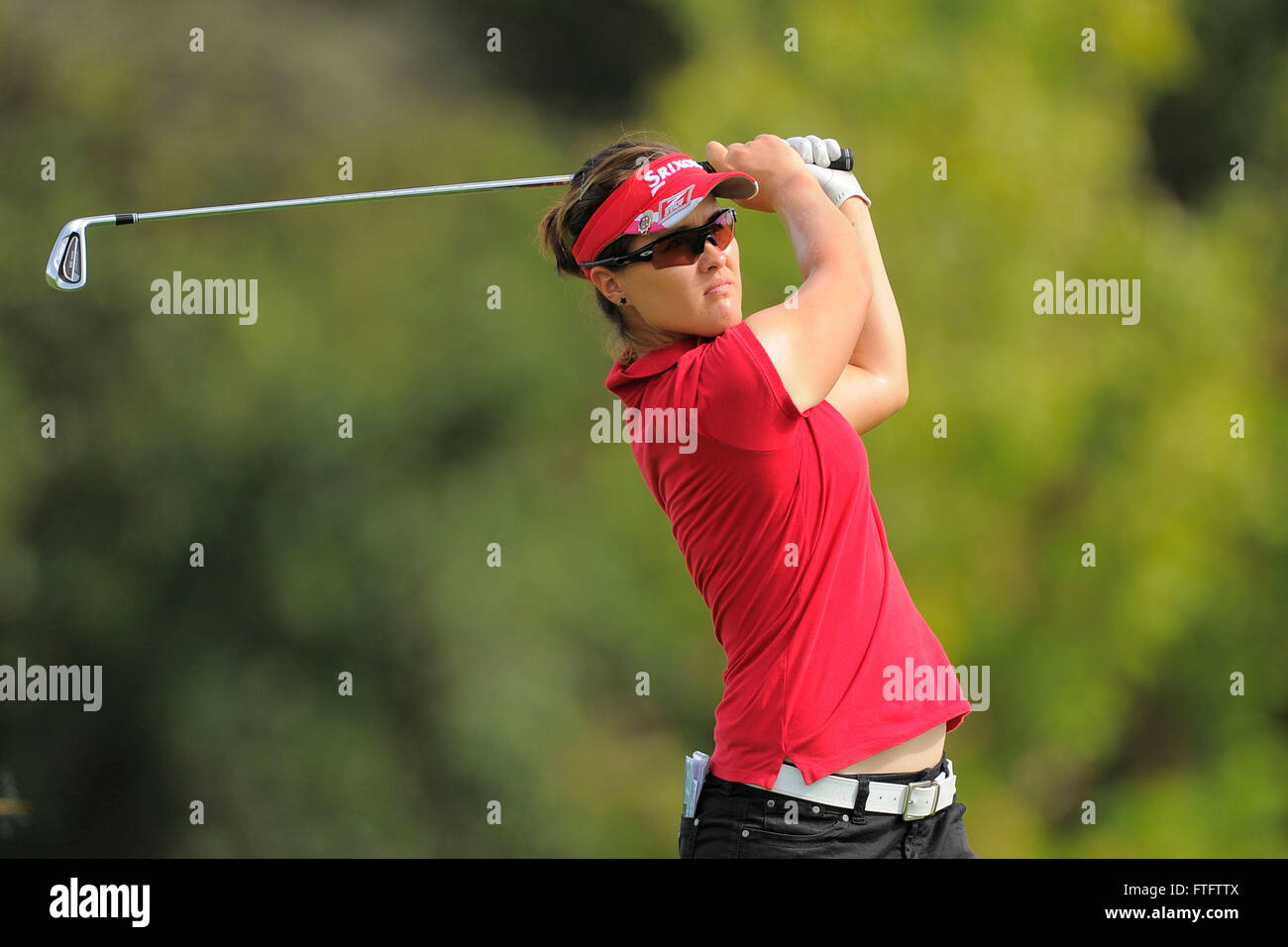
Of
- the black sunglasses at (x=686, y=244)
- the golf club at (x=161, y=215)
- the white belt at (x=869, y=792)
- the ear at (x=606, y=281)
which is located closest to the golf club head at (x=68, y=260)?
the golf club at (x=161, y=215)

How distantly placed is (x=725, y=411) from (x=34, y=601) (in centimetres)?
702

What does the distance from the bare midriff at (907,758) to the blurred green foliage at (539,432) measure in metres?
5.13

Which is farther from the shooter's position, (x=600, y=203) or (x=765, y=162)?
(x=600, y=203)

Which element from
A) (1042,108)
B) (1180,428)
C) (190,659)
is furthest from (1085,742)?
(190,659)

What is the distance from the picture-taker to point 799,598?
84.0 inches

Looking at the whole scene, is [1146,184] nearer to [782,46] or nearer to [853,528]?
[782,46]

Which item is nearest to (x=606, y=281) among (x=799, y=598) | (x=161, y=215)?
(x=799, y=598)

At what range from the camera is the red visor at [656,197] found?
7.10ft

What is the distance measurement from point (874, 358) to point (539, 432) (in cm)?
549

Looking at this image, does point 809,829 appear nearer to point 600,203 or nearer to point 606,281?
point 606,281

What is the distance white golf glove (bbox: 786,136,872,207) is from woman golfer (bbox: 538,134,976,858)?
0.24m

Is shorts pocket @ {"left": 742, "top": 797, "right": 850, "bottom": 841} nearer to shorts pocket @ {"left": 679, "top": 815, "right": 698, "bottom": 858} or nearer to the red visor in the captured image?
shorts pocket @ {"left": 679, "top": 815, "right": 698, "bottom": 858}

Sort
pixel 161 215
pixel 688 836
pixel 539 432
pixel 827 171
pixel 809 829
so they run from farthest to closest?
pixel 539 432 < pixel 161 215 < pixel 827 171 < pixel 688 836 < pixel 809 829

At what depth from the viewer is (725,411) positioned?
6.57 ft
